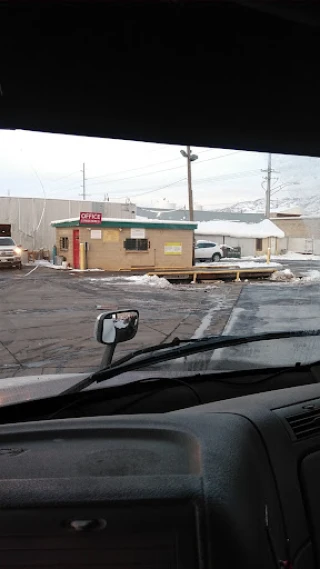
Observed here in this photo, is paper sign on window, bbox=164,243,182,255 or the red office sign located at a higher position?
the red office sign

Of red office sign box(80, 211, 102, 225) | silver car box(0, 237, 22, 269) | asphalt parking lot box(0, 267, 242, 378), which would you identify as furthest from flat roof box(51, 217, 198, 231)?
asphalt parking lot box(0, 267, 242, 378)

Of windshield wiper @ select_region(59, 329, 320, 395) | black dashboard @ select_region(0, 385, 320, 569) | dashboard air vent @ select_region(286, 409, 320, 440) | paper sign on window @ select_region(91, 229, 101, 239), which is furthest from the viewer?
paper sign on window @ select_region(91, 229, 101, 239)

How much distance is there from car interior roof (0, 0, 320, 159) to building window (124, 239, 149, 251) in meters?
19.2

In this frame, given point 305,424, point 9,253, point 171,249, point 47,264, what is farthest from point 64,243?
point 305,424

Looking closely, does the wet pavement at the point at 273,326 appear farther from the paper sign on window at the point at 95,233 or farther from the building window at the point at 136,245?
the building window at the point at 136,245

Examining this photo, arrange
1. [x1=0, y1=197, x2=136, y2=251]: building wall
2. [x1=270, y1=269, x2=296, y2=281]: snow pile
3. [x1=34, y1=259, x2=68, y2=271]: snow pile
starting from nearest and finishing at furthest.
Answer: [x1=270, y1=269, x2=296, y2=281]: snow pile, [x1=0, y1=197, x2=136, y2=251]: building wall, [x1=34, y1=259, x2=68, y2=271]: snow pile

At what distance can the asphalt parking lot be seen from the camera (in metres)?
5.64

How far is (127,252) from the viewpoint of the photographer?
23953mm

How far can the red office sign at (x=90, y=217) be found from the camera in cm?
2268

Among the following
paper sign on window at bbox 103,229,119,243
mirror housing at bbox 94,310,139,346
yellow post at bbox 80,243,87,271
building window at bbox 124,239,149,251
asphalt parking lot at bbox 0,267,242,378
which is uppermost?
paper sign on window at bbox 103,229,119,243

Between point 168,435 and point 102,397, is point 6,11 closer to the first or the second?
point 102,397

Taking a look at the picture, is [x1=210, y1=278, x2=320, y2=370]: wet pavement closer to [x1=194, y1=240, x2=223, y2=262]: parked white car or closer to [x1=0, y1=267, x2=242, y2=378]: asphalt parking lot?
[x1=0, y1=267, x2=242, y2=378]: asphalt parking lot

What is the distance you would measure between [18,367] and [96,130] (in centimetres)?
273

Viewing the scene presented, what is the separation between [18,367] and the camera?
5.11 m
